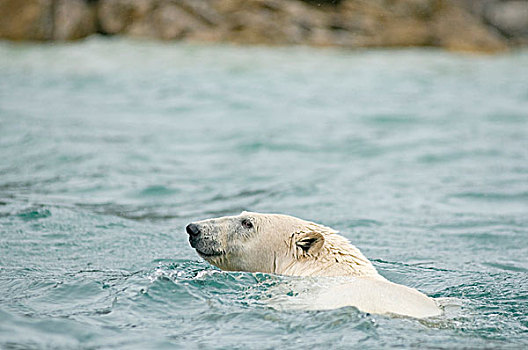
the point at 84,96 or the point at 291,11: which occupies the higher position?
the point at 291,11

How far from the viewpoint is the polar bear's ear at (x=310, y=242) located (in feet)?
16.9

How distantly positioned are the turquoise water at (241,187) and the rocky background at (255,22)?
2.01 metres

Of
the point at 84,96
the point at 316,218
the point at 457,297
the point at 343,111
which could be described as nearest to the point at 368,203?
the point at 316,218

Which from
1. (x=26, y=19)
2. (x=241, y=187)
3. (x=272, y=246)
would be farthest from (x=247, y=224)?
(x=26, y=19)

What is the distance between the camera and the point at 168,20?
22.5 m

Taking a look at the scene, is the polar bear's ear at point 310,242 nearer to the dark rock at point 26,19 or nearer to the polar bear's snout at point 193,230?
the polar bear's snout at point 193,230

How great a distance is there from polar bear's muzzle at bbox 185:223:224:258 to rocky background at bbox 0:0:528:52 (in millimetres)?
17483

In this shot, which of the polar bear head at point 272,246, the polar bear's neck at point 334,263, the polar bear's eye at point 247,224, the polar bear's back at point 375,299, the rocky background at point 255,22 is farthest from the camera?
the rocky background at point 255,22

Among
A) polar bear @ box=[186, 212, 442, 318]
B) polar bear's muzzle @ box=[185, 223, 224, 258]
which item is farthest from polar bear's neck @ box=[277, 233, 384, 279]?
polar bear's muzzle @ box=[185, 223, 224, 258]

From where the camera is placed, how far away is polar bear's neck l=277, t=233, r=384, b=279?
200 inches

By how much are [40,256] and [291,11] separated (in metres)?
17.3

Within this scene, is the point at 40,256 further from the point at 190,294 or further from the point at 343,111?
the point at 343,111

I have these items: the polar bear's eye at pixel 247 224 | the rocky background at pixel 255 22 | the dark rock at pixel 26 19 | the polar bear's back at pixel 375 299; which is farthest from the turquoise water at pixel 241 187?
the rocky background at pixel 255 22

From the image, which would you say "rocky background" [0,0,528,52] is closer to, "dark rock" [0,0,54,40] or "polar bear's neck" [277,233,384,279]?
"dark rock" [0,0,54,40]
